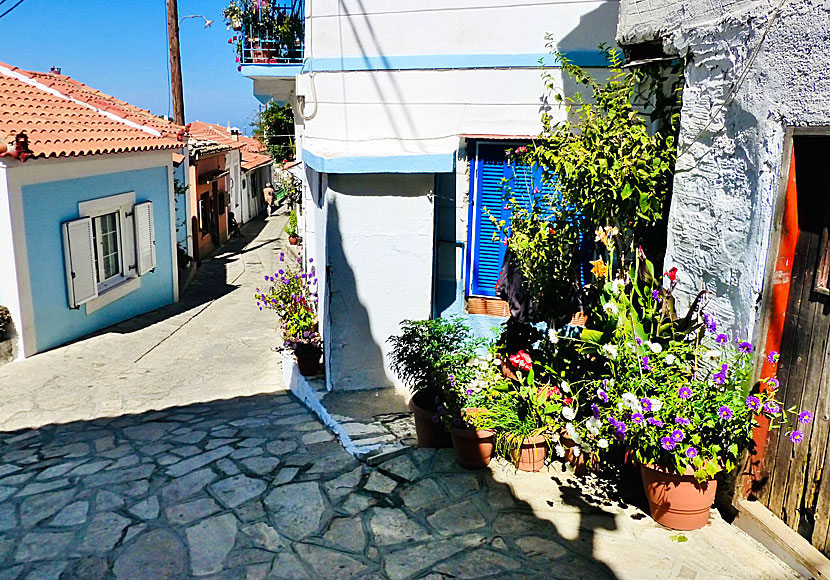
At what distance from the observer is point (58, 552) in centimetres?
458

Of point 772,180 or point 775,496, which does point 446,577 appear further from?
point 772,180

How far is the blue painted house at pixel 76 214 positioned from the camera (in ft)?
35.4

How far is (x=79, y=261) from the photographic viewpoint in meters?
12.1

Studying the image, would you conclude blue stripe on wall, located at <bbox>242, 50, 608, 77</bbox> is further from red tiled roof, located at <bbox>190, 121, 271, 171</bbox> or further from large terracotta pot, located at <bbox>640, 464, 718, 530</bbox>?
red tiled roof, located at <bbox>190, 121, 271, 171</bbox>

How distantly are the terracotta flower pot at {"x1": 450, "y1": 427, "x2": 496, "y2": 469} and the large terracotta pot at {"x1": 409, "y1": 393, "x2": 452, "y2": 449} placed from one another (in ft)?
0.89

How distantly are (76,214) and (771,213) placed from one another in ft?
37.4

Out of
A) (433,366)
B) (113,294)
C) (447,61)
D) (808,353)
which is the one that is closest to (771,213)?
(808,353)

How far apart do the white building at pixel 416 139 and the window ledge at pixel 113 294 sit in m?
7.33

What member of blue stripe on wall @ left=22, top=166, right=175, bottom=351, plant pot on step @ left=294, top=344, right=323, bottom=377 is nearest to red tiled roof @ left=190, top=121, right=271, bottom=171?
blue stripe on wall @ left=22, top=166, right=175, bottom=351

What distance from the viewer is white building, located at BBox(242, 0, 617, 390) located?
659 centimetres

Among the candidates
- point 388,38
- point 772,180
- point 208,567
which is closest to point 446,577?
point 208,567

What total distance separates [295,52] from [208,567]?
7576mm

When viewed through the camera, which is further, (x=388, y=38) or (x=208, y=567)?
(x=388, y=38)

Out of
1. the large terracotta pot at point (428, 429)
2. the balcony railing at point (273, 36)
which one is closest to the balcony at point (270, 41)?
the balcony railing at point (273, 36)
